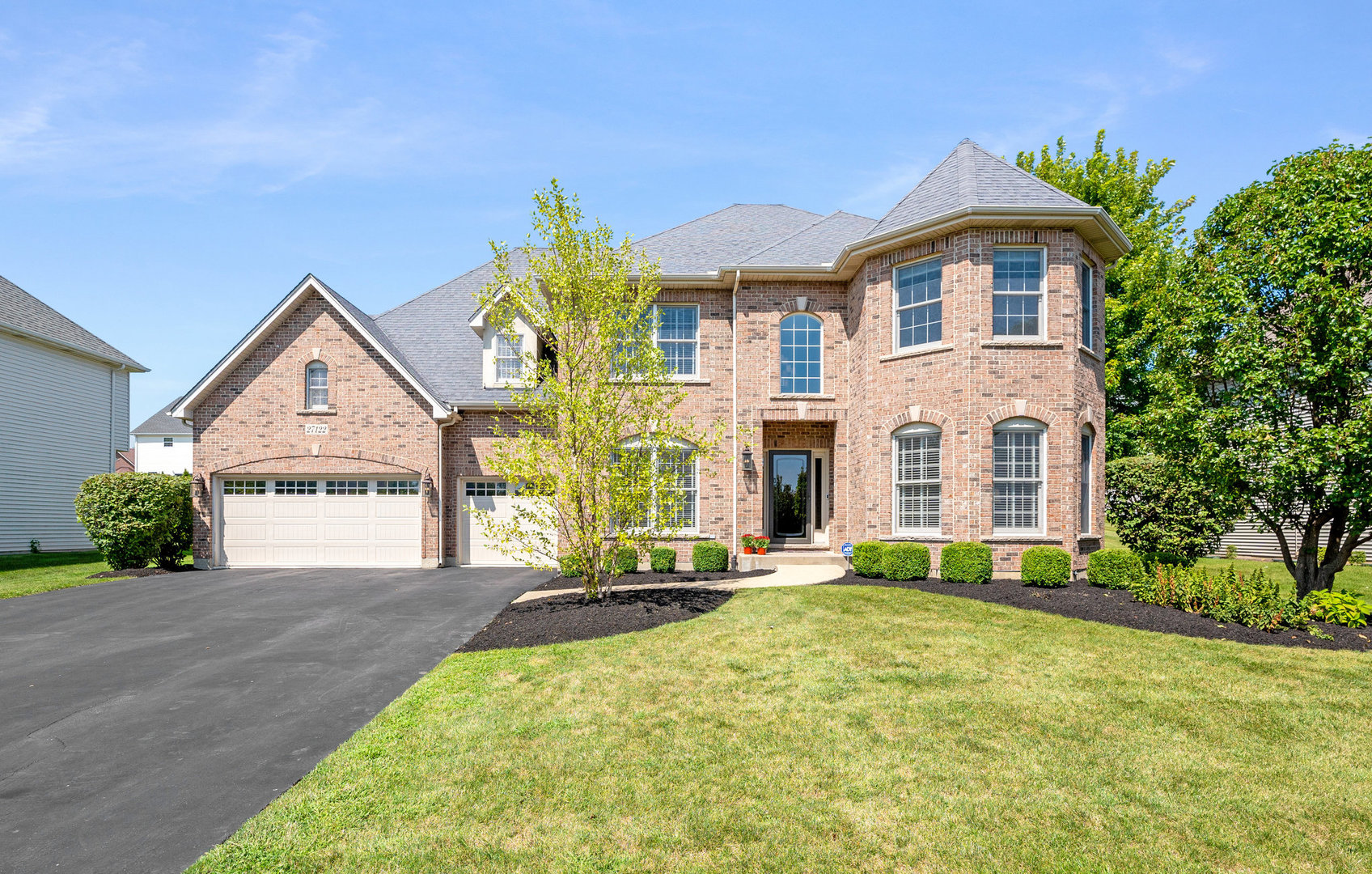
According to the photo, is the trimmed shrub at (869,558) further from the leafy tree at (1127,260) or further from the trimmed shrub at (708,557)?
the leafy tree at (1127,260)

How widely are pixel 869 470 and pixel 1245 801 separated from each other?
9779 mm

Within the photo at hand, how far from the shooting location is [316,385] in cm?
1784

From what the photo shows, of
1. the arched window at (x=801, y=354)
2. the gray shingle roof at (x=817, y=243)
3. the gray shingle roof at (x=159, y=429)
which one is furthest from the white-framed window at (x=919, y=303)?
the gray shingle roof at (x=159, y=429)

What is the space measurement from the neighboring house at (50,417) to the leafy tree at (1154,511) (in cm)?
3159

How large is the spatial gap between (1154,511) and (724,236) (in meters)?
12.0

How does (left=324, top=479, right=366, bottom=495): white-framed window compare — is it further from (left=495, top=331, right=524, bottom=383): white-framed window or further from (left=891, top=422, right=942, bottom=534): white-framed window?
(left=891, top=422, right=942, bottom=534): white-framed window

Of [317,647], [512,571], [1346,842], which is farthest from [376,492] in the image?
[1346,842]

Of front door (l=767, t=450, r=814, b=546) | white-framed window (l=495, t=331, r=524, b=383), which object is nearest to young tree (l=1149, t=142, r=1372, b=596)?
front door (l=767, t=450, r=814, b=546)

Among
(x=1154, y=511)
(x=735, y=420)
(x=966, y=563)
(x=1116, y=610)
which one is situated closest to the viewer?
(x=1116, y=610)

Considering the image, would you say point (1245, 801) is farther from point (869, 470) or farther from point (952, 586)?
point (869, 470)

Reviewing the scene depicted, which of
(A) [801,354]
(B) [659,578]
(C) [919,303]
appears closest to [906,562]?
(B) [659,578]

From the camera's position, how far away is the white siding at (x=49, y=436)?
21.3 metres

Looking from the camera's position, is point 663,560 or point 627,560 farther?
point 663,560

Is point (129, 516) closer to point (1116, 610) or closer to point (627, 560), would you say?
point (627, 560)
